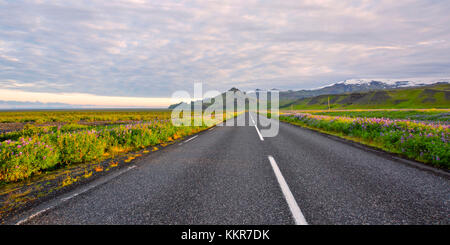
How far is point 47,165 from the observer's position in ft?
18.4

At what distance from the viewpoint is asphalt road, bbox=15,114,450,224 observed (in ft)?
9.93

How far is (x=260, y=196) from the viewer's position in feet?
12.5

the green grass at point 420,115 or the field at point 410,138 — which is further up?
the green grass at point 420,115

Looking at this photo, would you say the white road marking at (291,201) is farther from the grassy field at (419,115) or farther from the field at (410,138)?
the grassy field at (419,115)

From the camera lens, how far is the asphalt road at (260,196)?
3027 mm

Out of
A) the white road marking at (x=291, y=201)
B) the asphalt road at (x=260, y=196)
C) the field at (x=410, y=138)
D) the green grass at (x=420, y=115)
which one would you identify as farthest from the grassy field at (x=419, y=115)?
the white road marking at (x=291, y=201)

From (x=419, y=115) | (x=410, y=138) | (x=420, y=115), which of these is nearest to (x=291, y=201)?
(x=410, y=138)

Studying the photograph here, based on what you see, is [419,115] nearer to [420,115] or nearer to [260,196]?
[420,115]
